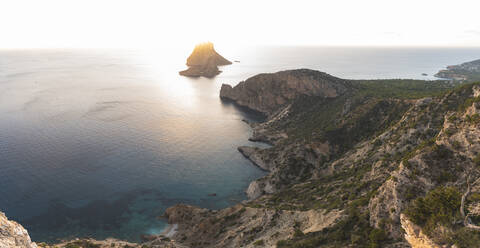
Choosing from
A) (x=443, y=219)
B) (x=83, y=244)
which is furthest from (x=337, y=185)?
(x=83, y=244)

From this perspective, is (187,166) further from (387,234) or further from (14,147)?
(387,234)

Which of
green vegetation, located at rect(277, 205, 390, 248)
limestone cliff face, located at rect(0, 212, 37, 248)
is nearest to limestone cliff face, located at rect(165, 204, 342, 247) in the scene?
green vegetation, located at rect(277, 205, 390, 248)

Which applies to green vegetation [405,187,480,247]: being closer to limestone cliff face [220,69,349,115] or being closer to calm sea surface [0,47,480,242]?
calm sea surface [0,47,480,242]

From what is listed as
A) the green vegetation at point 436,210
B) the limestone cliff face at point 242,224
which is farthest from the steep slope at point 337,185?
the green vegetation at point 436,210

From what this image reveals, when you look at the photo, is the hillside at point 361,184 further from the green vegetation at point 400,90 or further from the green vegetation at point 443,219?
the green vegetation at point 400,90

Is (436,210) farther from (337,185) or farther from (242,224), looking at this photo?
(242,224)
